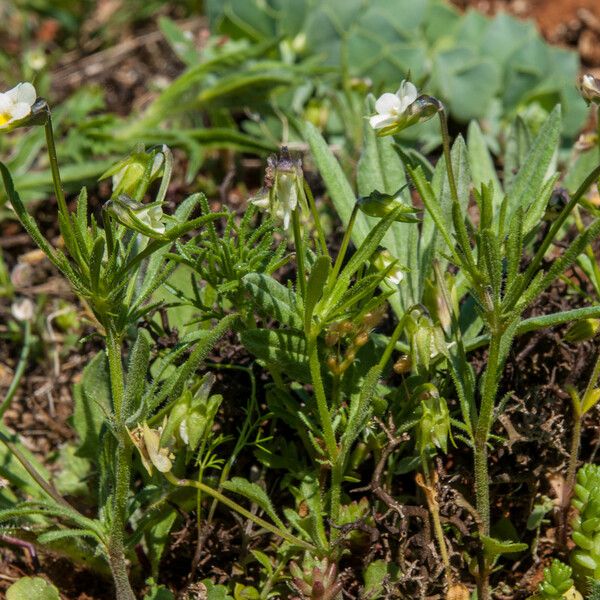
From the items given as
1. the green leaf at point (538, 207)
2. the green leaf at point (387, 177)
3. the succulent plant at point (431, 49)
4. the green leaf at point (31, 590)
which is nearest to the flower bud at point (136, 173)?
the green leaf at point (387, 177)

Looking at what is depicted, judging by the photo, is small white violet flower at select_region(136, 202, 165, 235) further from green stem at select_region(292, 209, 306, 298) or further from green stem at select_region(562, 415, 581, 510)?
green stem at select_region(562, 415, 581, 510)

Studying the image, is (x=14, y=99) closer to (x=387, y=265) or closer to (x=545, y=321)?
(x=387, y=265)

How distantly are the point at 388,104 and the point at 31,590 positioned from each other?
128 centimetres

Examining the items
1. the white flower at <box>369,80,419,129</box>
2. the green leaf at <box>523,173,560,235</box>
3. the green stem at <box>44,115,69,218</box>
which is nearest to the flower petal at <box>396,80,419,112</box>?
the white flower at <box>369,80,419,129</box>

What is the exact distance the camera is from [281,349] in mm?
1887

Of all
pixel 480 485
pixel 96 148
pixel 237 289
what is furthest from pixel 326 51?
pixel 480 485

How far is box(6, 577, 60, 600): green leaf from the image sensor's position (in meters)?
2.02

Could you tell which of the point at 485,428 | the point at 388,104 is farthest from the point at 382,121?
the point at 485,428

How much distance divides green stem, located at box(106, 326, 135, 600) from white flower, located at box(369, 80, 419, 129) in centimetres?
65

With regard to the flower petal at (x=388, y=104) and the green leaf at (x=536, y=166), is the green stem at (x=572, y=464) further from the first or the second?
the flower petal at (x=388, y=104)

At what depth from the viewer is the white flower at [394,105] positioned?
1689mm

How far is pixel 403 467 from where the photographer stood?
2.01 metres

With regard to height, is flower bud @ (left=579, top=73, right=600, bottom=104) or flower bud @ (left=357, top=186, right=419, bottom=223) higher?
flower bud @ (left=579, top=73, right=600, bottom=104)

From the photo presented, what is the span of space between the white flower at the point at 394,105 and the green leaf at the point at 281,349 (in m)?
0.46
